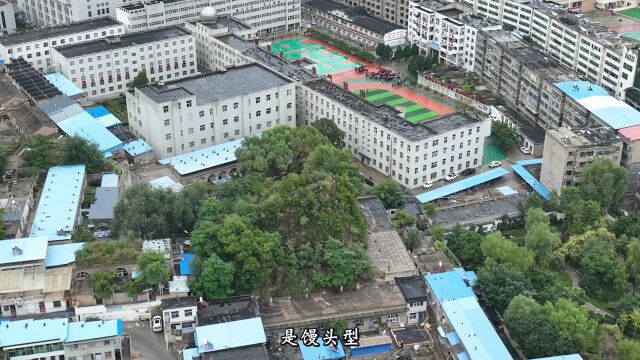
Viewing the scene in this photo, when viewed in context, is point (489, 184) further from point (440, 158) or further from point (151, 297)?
point (151, 297)

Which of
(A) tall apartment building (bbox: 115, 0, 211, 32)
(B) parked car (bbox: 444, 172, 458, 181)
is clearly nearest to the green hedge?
(A) tall apartment building (bbox: 115, 0, 211, 32)

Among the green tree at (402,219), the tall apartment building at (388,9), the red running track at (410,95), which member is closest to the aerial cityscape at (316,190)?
the green tree at (402,219)

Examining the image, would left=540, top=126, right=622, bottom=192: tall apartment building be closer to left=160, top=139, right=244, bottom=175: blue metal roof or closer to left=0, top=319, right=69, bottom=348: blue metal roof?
left=160, top=139, right=244, bottom=175: blue metal roof

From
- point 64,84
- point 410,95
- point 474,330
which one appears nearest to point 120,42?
point 64,84

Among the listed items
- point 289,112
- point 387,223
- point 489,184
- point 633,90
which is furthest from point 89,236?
point 633,90

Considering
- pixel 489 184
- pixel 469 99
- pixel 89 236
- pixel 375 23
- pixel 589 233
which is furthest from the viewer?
pixel 375 23
